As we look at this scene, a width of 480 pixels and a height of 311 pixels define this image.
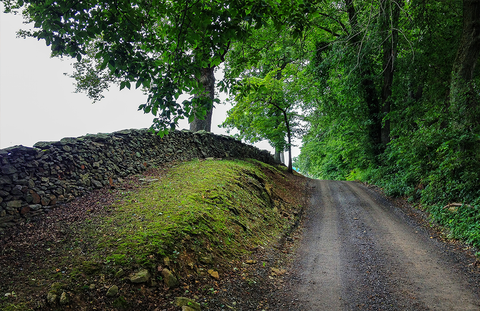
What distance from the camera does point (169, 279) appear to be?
3918 millimetres

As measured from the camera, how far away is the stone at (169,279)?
3.88 metres

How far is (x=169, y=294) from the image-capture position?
3.75 metres

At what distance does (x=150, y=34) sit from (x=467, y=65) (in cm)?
964

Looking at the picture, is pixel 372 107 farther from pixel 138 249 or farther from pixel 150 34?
pixel 138 249

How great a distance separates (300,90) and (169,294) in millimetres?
15194

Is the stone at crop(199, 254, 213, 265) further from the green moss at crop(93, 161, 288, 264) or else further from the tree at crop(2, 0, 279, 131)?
the tree at crop(2, 0, 279, 131)

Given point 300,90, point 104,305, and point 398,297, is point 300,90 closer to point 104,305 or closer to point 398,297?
point 398,297

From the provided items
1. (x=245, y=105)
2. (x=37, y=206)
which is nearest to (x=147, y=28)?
(x=37, y=206)

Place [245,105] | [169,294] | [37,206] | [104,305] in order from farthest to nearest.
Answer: [245,105]
[37,206]
[169,294]
[104,305]

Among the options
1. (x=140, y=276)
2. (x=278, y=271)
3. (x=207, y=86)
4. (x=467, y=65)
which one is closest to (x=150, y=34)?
(x=140, y=276)

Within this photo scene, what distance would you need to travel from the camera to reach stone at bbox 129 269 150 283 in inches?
144

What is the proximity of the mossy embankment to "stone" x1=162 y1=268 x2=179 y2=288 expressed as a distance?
0.04ft

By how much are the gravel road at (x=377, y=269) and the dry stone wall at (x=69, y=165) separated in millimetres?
5258

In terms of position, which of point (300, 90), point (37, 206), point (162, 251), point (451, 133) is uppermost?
point (300, 90)
